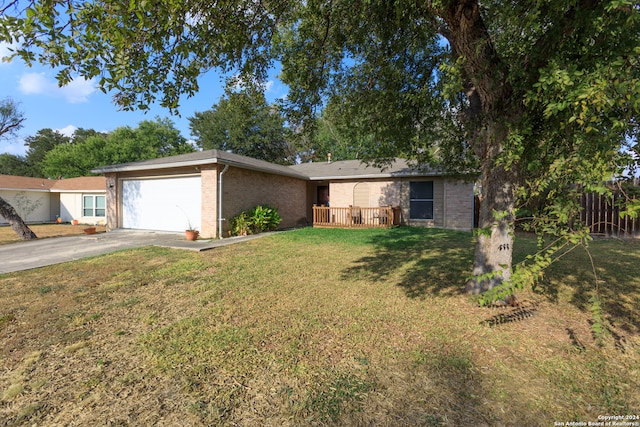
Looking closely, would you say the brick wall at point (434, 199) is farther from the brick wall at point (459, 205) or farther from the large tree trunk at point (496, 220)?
the large tree trunk at point (496, 220)

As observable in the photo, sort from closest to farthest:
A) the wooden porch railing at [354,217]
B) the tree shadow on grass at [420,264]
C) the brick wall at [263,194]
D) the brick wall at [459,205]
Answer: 1. the tree shadow on grass at [420,264]
2. the brick wall at [263,194]
3. the brick wall at [459,205]
4. the wooden porch railing at [354,217]

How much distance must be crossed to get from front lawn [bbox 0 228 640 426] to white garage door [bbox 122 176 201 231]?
17.7ft

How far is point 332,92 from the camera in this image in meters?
6.05

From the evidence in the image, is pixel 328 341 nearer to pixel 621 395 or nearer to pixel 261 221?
pixel 621 395

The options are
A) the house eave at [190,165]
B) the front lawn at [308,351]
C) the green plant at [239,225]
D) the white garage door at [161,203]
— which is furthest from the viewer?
the white garage door at [161,203]

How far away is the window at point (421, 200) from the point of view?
13484 millimetres

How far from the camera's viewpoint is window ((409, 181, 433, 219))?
44.2 ft

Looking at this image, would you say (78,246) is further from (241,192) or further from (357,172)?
(357,172)

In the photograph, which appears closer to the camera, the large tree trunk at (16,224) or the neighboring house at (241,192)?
the neighboring house at (241,192)

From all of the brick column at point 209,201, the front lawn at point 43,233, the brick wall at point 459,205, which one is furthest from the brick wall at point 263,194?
the brick wall at point 459,205

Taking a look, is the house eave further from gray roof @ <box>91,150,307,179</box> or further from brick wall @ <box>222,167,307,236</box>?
brick wall @ <box>222,167,307,236</box>

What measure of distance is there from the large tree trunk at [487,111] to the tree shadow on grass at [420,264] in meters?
0.93

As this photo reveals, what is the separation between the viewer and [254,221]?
11016 mm

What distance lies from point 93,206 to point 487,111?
22577mm
